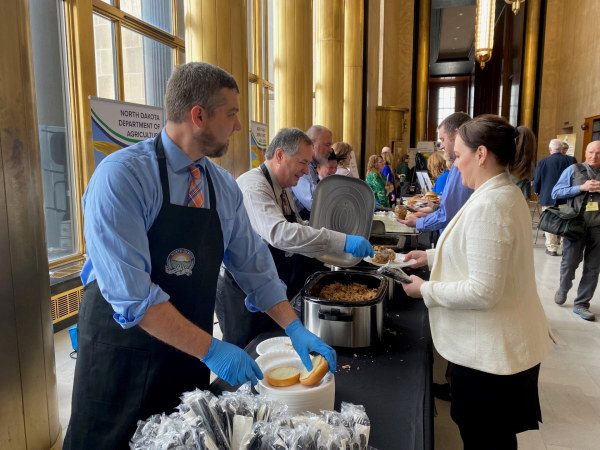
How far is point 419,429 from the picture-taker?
3.65ft

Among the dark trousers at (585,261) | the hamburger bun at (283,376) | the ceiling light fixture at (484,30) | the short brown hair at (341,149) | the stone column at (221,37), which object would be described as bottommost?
the dark trousers at (585,261)

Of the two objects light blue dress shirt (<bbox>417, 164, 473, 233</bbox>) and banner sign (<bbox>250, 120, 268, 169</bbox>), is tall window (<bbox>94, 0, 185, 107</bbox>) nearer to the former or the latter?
banner sign (<bbox>250, 120, 268, 169</bbox>)

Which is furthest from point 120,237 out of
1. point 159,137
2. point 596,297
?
point 596,297

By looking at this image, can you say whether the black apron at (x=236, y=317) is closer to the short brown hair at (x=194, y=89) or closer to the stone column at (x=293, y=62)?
the short brown hair at (x=194, y=89)

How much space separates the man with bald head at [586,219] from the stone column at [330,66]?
5.52m

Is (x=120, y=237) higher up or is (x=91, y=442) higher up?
(x=120, y=237)

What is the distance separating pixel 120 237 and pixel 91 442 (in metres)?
0.58

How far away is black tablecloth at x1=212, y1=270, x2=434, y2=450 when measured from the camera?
1103 millimetres

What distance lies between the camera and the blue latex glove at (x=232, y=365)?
108 cm

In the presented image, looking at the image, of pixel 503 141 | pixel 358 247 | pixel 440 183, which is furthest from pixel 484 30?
pixel 503 141

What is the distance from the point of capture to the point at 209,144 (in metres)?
1.27

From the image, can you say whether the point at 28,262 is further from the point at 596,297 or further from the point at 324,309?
the point at 596,297

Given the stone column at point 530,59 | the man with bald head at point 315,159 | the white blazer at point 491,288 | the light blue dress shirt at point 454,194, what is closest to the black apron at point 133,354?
the white blazer at point 491,288

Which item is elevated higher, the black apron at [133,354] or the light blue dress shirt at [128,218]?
the light blue dress shirt at [128,218]
